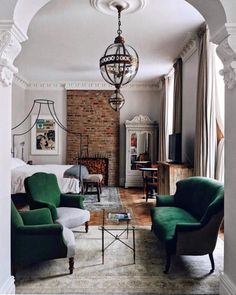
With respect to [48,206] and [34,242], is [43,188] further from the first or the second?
[34,242]

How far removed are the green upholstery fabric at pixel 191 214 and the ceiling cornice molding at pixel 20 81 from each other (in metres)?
5.54

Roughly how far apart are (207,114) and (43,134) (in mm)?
5712

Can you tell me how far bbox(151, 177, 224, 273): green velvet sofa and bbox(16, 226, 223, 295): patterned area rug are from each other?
0.19 metres

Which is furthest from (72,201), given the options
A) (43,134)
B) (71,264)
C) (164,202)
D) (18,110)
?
(43,134)

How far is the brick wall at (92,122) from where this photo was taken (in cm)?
893

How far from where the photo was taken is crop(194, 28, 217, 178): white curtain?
4.44 metres

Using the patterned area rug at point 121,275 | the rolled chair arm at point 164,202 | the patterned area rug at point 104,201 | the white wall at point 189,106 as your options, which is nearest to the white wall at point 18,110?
the patterned area rug at point 104,201

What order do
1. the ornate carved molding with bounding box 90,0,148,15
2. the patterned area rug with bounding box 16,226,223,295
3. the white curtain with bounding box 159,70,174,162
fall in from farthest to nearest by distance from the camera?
the white curtain with bounding box 159,70,174,162
the ornate carved molding with bounding box 90,0,148,15
the patterned area rug with bounding box 16,226,223,295

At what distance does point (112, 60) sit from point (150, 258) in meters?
2.30

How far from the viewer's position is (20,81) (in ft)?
27.4

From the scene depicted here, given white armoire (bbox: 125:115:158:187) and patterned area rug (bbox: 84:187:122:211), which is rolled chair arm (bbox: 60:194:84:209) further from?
white armoire (bbox: 125:115:158:187)

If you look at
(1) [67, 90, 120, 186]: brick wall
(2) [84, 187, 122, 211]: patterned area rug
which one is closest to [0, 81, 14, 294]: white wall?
(2) [84, 187, 122, 211]: patterned area rug

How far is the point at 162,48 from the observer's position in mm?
5789

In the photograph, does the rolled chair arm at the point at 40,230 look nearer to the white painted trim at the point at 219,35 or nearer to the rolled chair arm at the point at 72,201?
the rolled chair arm at the point at 72,201
